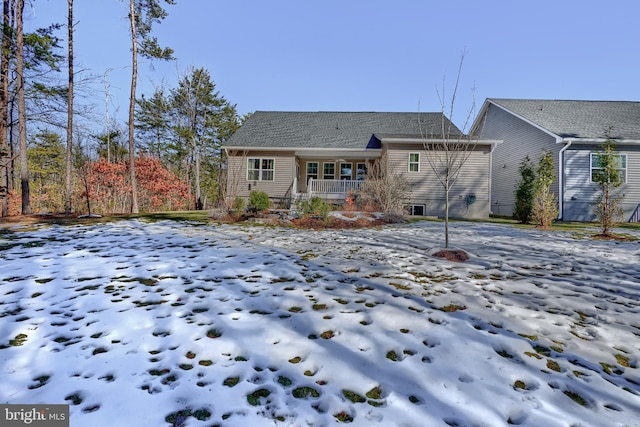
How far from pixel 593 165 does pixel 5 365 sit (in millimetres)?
19822

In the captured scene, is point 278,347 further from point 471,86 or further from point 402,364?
point 471,86

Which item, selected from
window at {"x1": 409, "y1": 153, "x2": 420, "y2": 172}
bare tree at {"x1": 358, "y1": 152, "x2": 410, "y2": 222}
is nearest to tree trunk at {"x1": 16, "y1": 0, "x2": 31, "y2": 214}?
bare tree at {"x1": 358, "y1": 152, "x2": 410, "y2": 222}

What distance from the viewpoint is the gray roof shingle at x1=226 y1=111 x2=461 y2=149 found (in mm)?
16594

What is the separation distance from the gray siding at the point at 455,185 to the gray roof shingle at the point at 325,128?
1.51 metres

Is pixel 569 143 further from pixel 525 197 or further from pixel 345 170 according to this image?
pixel 345 170

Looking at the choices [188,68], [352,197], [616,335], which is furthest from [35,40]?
[616,335]

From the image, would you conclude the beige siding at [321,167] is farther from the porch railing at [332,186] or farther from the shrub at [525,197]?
the shrub at [525,197]

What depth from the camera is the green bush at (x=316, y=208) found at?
1057 centimetres

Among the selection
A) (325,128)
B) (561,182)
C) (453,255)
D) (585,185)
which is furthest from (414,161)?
(453,255)

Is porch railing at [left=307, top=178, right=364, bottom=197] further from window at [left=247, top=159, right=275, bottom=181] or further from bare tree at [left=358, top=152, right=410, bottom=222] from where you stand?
window at [left=247, top=159, right=275, bottom=181]

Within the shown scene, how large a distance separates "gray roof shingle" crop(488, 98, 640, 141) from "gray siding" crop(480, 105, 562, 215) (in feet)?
1.72

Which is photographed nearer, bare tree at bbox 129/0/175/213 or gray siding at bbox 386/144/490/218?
bare tree at bbox 129/0/175/213

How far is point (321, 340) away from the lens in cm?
256

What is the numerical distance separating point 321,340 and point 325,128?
17053 millimetres
